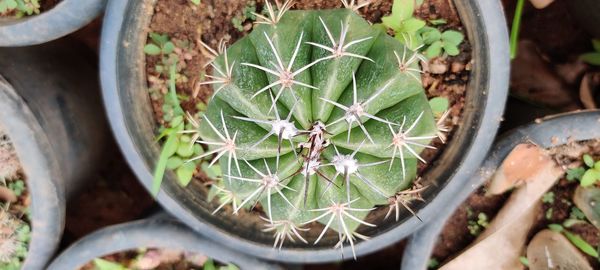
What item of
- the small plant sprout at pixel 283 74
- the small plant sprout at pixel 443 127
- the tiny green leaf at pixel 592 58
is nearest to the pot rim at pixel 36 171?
the small plant sprout at pixel 283 74

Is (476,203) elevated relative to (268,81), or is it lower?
lower

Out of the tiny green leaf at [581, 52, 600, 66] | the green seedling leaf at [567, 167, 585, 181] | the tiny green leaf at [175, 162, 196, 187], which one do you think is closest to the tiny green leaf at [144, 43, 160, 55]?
the tiny green leaf at [175, 162, 196, 187]

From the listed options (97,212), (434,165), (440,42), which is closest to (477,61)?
(440,42)

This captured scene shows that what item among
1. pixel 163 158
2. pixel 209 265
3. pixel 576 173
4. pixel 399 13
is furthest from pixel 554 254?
pixel 163 158

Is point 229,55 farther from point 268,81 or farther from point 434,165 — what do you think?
point 434,165

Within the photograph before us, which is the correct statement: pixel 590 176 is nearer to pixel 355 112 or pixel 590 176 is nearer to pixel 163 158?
pixel 355 112

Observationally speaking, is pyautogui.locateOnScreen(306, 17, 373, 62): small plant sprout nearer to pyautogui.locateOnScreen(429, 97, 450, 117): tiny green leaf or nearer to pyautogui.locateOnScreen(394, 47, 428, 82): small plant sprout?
pyautogui.locateOnScreen(394, 47, 428, 82): small plant sprout
